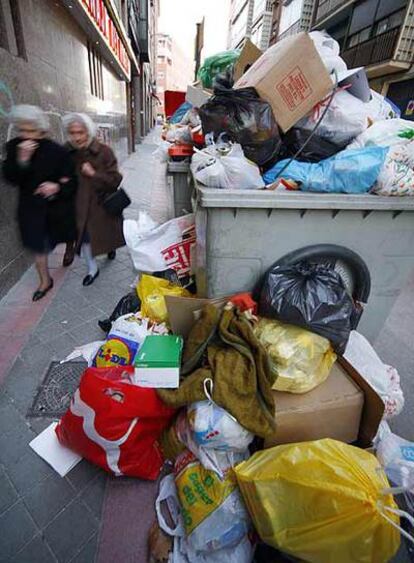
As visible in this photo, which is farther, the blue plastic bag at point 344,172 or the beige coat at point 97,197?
the beige coat at point 97,197

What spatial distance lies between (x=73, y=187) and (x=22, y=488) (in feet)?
7.52

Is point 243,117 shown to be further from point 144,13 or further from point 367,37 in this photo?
point 144,13

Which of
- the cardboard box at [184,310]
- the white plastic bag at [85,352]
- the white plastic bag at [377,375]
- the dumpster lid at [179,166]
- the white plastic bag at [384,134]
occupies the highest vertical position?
the white plastic bag at [384,134]

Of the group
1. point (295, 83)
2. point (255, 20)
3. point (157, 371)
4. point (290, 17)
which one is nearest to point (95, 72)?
point (295, 83)

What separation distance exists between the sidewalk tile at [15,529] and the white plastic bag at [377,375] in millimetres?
1747

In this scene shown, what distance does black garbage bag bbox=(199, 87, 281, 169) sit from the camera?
165 centimetres

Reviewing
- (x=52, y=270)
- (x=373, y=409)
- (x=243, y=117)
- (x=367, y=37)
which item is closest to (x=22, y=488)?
(x=373, y=409)

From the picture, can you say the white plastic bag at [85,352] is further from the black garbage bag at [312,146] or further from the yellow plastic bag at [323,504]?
the black garbage bag at [312,146]

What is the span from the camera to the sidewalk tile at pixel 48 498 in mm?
1368

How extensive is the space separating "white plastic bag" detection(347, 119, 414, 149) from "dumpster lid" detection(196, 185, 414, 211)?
350 millimetres

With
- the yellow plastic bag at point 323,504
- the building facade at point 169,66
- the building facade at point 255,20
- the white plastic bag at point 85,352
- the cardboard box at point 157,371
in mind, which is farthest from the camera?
the building facade at point 169,66

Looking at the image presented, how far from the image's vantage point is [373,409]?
141 centimetres

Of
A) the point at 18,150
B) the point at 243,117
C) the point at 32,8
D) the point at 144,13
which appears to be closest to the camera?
the point at 243,117

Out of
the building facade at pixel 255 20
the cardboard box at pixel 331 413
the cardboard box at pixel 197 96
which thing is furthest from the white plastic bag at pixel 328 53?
the building facade at pixel 255 20
